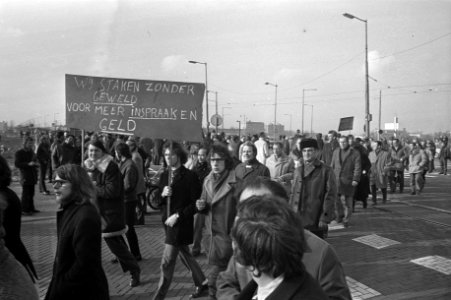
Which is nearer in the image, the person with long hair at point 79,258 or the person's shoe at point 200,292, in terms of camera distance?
the person with long hair at point 79,258

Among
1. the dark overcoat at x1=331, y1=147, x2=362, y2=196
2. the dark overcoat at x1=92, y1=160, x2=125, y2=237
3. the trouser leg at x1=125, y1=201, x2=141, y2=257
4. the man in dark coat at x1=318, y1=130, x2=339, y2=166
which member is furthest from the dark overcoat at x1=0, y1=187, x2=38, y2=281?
the man in dark coat at x1=318, y1=130, x2=339, y2=166

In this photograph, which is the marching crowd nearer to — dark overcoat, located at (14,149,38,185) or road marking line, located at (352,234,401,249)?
road marking line, located at (352,234,401,249)

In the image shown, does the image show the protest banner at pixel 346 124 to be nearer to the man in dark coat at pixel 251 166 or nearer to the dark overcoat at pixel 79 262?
the man in dark coat at pixel 251 166

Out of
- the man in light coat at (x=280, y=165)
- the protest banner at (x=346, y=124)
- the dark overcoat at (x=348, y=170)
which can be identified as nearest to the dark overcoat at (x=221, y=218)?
the man in light coat at (x=280, y=165)

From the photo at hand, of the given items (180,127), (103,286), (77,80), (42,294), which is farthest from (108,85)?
(103,286)

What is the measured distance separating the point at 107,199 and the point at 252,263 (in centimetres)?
388

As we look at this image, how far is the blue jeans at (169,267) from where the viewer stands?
439 cm

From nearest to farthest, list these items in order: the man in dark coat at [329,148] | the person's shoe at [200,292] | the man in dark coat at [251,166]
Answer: the person's shoe at [200,292] < the man in dark coat at [251,166] < the man in dark coat at [329,148]

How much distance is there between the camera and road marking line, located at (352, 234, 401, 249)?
7.06 metres

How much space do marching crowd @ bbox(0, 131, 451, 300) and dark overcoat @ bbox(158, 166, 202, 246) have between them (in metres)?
0.01

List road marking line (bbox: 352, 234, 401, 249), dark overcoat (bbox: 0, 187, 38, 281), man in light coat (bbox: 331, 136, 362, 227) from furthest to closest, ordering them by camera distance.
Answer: man in light coat (bbox: 331, 136, 362, 227)
road marking line (bbox: 352, 234, 401, 249)
dark overcoat (bbox: 0, 187, 38, 281)

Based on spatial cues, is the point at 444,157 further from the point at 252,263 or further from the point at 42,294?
the point at 252,263

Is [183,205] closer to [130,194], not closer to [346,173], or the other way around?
[130,194]

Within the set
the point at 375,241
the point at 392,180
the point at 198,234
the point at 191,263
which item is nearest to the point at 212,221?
the point at 191,263
